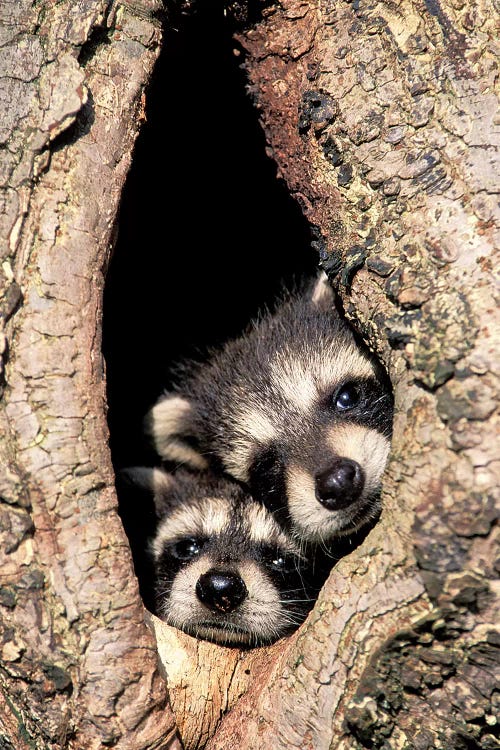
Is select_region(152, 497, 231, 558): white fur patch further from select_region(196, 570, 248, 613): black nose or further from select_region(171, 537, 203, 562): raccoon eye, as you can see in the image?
select_region(196, 570, 248, 613): black nose

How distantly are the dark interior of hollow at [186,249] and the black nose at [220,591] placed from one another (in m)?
0.52

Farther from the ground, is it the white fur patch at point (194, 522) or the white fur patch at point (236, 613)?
the white fur patch at point (194, 522)

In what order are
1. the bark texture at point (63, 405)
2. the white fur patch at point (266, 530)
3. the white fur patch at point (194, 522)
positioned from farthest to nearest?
the white fur patch at point (194, 522) < the white fur patch at point (266, 530) < the bark texture at point (63, 405)

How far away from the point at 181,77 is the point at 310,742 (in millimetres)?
2926

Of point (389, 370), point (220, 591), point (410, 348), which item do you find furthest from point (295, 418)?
point (410, 348)

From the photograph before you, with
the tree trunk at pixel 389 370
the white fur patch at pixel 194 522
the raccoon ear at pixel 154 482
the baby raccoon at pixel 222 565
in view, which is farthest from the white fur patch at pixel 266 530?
the tree trunk at pixel 389 370

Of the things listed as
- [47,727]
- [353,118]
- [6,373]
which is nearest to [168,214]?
[353,118]

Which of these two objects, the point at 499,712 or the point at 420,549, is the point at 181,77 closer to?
the point at 420,549

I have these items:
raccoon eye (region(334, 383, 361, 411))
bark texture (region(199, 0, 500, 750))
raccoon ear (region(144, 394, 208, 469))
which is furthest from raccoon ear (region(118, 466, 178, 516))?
bark texture (region(199, 0, 500, 750))

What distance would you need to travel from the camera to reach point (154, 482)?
393cm

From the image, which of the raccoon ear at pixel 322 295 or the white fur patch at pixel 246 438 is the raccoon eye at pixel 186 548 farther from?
the raccoon ear at pixel 322 295

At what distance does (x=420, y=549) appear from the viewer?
79.6 inches

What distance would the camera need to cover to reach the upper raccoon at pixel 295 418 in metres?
3.16

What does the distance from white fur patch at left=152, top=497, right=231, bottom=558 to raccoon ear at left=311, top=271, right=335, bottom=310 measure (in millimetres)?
1092
